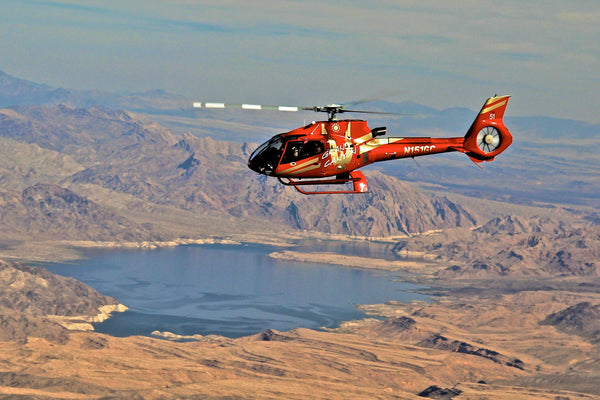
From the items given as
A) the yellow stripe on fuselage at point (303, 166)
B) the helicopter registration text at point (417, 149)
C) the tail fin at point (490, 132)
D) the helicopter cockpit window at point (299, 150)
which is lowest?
the yellow stripe on fuselage at point (303, 166)

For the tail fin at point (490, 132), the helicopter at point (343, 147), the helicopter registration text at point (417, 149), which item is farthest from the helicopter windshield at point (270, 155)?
the tail fin at point (490, 132)

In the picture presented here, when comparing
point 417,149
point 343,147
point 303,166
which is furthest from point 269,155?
point 417,149

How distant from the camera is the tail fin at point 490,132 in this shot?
285 ft

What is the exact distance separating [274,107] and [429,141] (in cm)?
2586

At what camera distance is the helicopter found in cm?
7881

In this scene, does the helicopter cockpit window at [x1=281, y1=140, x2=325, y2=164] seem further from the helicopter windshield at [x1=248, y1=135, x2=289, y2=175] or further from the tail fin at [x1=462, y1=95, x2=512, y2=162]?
the tail fin at [x1=462, y1=95, x2=512, y2=162]

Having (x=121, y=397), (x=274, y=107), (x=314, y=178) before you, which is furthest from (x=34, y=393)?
(x=274, y=107)

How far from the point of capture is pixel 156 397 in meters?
196

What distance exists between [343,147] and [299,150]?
505 cm

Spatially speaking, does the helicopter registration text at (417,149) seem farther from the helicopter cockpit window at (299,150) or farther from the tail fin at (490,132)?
the helicopter cockpit window at (299,150)

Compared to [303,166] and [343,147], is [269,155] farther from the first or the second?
[343,147]

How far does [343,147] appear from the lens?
269ft

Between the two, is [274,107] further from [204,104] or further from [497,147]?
[497,147]

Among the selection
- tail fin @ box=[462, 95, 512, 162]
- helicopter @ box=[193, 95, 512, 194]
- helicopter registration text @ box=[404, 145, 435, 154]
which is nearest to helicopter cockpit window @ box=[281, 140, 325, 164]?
helicopter @ box=[193, 95, 512, 194]
